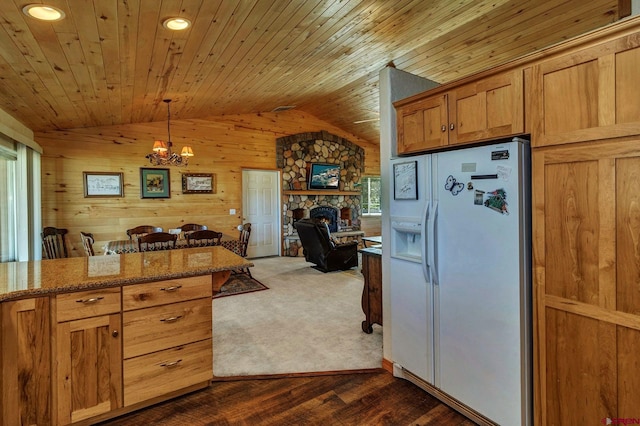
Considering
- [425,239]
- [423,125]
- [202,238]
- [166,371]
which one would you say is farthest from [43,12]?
[202,238]

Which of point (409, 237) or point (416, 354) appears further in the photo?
point (409, 237)

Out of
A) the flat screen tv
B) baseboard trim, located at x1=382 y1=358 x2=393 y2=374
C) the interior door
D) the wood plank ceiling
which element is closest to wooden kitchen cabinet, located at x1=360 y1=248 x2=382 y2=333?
baseboard trim, located at x1=382 y1=358 x2=393 y2=374

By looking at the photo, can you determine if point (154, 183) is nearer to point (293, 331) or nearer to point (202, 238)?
point (202, 238)

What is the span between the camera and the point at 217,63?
336 centimetres

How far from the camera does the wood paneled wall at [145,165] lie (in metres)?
5.30

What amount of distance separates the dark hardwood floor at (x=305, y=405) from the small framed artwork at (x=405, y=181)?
1.40 m

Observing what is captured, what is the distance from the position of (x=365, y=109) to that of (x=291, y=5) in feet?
15.6

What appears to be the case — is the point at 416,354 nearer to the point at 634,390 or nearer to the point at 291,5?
the point at 634,390

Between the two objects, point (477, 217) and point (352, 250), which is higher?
point (477, 217)

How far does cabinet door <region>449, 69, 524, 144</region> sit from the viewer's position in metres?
1.77

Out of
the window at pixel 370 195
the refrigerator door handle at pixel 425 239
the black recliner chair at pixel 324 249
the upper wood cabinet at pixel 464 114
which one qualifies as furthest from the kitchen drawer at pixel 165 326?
the window at pixel 370 195

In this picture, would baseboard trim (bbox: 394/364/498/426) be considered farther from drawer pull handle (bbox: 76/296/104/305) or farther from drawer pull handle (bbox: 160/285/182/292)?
drawer pull handle (bbox: 76/296/104/305)

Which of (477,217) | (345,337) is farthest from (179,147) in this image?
(477,217)

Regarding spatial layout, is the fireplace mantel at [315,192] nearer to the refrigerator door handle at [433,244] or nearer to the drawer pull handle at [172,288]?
the drawer pull handle at [172,288]
